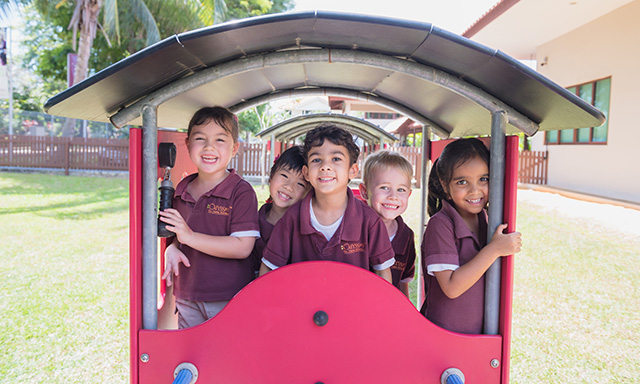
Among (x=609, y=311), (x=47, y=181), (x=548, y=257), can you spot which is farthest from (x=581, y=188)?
(x=47, y=181)

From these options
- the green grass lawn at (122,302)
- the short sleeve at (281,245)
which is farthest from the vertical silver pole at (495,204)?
the green grass lawn at (122,302)

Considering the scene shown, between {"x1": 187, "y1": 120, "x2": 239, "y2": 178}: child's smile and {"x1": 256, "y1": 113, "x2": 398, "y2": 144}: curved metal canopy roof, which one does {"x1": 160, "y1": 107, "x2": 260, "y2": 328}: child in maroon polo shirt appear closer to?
{"x1": 187, "y1": 120, "x2": 239, "y2": 178}: child's smile

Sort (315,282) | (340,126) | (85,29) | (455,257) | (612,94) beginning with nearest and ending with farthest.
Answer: (315,282) < (455,257) < (340,126) < (612,94) < (85,29)

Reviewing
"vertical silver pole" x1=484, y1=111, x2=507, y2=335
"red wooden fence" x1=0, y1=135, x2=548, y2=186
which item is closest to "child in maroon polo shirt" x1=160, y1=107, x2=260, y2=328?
"vertical silver pole" x1=484, y1=111, x2=507, y2=335

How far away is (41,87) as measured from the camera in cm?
4256

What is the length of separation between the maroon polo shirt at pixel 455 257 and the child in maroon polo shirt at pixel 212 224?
86 cm

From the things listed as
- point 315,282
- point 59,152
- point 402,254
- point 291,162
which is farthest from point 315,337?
point 59,152

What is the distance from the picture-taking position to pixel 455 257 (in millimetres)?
2002

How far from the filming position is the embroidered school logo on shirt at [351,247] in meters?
2.09

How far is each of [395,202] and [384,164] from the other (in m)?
0.25

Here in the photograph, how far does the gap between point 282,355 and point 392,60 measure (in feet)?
4.20

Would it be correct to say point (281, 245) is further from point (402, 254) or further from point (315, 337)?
point (402, 254)

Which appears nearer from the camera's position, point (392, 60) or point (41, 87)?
point (392, 60)

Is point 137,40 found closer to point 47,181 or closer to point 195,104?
point 47,181
